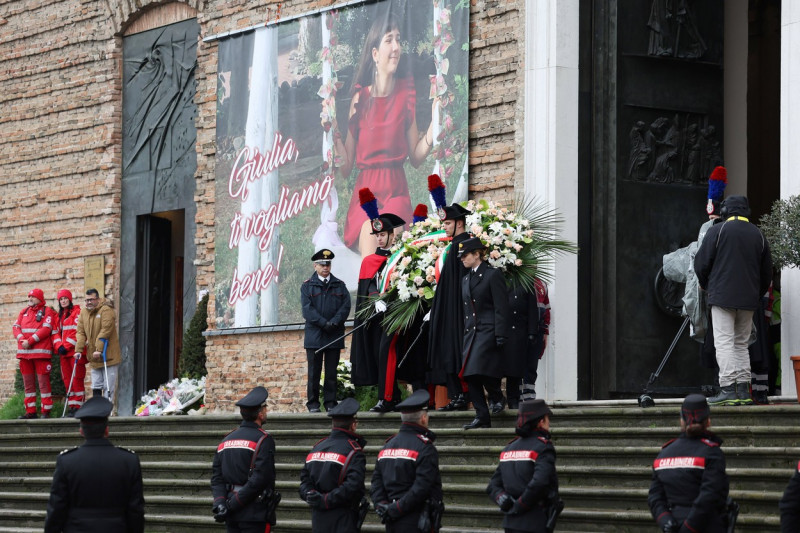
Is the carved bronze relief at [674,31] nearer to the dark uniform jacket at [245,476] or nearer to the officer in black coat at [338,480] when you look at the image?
the officer in black coat at [338,480]

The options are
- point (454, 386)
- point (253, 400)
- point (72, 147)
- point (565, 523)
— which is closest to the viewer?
point (253, 400)

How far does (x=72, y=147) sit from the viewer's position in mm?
20688

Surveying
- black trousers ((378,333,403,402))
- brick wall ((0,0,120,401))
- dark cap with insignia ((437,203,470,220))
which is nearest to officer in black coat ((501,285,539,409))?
dark cap with insignia ((437,203,470,220))

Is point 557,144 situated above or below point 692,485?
above

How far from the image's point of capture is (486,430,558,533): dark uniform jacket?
837 cm

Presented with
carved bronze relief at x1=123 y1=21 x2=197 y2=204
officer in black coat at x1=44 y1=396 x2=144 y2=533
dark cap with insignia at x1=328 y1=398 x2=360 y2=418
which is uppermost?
carved bronze relief at x1=123 y1=21 x2=197 y2=204

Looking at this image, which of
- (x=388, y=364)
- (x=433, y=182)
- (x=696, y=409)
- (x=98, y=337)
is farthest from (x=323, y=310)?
(x=696, y=409)

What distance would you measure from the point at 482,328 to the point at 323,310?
2765mm

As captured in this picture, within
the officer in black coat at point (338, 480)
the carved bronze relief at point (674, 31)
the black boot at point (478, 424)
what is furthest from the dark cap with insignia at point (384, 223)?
the officer in black coat at point (338, 480)

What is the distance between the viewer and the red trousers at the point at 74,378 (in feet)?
58.7

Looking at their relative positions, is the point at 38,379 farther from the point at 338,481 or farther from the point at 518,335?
the point at 338,481

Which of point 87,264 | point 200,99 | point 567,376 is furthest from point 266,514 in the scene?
point 87,264

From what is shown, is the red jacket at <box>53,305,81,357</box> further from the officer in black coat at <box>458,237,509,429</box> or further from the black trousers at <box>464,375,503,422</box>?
the black trousers at <box>464,375,503,422</box>

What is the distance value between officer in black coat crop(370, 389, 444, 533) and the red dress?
673 centimetres
